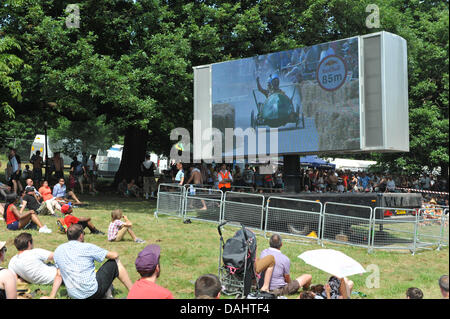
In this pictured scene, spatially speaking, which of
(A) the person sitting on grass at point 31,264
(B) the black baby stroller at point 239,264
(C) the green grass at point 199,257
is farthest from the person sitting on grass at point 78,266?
(B) the black baby stroller at point 239,264

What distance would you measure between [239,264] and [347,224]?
523cm

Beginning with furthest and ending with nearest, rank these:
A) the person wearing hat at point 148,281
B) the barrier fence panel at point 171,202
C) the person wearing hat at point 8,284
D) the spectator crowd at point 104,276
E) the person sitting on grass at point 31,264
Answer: the barrier fence panel at point 171,202
the person sitting on grass at point 31,264
the person wearing hat at point 8,284
the spectator crowd at point 104,276
the person wearing hat at point 148,281

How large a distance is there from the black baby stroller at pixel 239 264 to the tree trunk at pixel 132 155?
17089 mm

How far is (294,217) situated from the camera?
41.2ft

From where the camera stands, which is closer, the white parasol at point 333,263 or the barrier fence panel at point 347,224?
the white parasol at point 333,263

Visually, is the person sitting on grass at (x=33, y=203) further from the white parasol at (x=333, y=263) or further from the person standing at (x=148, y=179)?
the white parasol at (x=333, y=263)

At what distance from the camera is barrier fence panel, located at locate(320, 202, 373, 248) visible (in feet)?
37.9

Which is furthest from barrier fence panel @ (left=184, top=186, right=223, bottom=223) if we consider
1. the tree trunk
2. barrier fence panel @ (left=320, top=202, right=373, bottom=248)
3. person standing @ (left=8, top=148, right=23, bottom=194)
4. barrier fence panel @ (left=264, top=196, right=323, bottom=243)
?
the tree trunk

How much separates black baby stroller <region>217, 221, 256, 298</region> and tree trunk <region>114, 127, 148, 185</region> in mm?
17089

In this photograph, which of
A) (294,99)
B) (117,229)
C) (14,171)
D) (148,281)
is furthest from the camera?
(14,171)

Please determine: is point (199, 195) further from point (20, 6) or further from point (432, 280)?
point (20, 6)

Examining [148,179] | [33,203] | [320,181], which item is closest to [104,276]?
[33,203]

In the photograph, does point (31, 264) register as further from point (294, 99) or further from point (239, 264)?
point (294, 99)

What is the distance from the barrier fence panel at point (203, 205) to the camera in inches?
547
